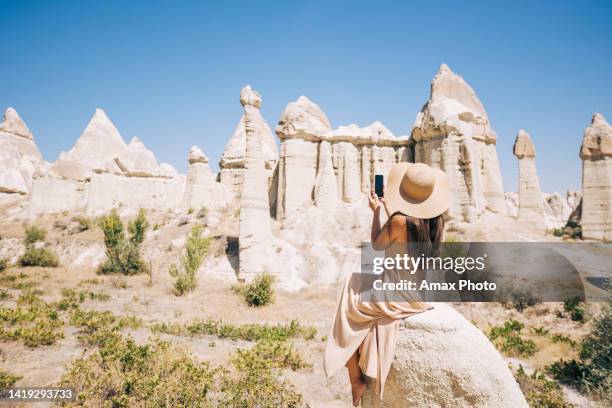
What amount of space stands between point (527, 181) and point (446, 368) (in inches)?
966

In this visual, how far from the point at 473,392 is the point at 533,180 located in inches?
970

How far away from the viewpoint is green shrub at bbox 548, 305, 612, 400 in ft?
19.0

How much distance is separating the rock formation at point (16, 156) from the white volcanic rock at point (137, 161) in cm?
791

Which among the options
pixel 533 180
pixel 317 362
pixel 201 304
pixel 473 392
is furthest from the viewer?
pixel 533 180

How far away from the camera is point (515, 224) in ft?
66.8

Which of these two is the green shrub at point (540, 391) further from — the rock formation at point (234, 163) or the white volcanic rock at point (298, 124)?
the rock formation at point (234, 163)

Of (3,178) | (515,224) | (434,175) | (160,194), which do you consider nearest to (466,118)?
(515,224)

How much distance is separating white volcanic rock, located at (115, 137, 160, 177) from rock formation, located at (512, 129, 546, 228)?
26128 mm

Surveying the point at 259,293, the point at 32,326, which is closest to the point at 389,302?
the point at 32,326

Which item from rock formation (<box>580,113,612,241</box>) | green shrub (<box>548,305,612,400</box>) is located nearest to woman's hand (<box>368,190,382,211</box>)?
green shrub (<box>548,305,612,400</box>)

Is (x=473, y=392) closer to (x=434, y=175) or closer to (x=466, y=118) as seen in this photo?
(x=434, y=175)

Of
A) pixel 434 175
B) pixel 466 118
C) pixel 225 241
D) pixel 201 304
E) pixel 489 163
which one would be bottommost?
pixel 201 304

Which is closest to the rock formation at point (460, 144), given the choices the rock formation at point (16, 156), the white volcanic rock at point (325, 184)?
the white volcanic rock at point (325, 184)

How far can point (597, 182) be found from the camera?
1964 cm
